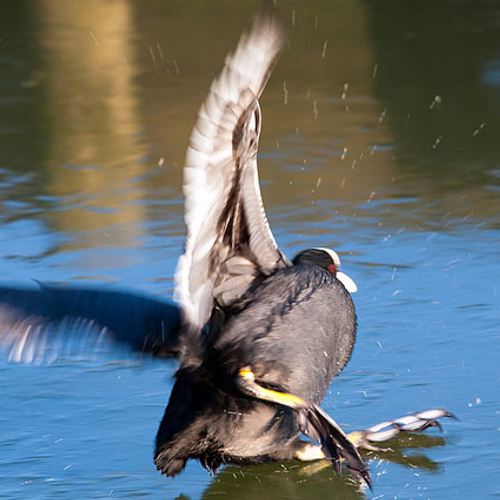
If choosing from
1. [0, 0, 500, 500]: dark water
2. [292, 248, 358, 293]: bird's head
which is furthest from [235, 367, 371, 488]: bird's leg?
[292, 248, 358, 293]: bird's head

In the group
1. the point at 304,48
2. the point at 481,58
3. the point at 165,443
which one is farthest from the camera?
the point at 304,48

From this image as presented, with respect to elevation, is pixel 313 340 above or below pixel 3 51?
above

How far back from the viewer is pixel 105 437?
3.72 metres

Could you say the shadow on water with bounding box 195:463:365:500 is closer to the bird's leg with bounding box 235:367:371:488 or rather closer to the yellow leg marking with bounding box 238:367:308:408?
the bird's leg with bounding box 235:367:371:488

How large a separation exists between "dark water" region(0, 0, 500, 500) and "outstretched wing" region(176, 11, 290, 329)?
0.85 feet

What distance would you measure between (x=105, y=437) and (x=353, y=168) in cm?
360

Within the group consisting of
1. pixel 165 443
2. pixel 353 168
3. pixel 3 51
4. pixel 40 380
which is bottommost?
pixel 3 51

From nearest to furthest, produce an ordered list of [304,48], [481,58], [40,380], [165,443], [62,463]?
[165,443]
[62,463]
[40,380]
[481,58]
[304,48]

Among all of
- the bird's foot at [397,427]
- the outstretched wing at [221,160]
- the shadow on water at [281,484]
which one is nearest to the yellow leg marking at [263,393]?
the outstretched wing at [221,160]

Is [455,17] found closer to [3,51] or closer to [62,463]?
[3,51]

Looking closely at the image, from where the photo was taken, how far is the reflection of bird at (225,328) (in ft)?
10.3

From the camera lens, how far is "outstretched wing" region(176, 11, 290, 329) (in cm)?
324

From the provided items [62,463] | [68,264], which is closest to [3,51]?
[68,264]

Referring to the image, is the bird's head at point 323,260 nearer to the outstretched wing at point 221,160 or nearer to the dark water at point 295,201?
the dark water at point 295,201
